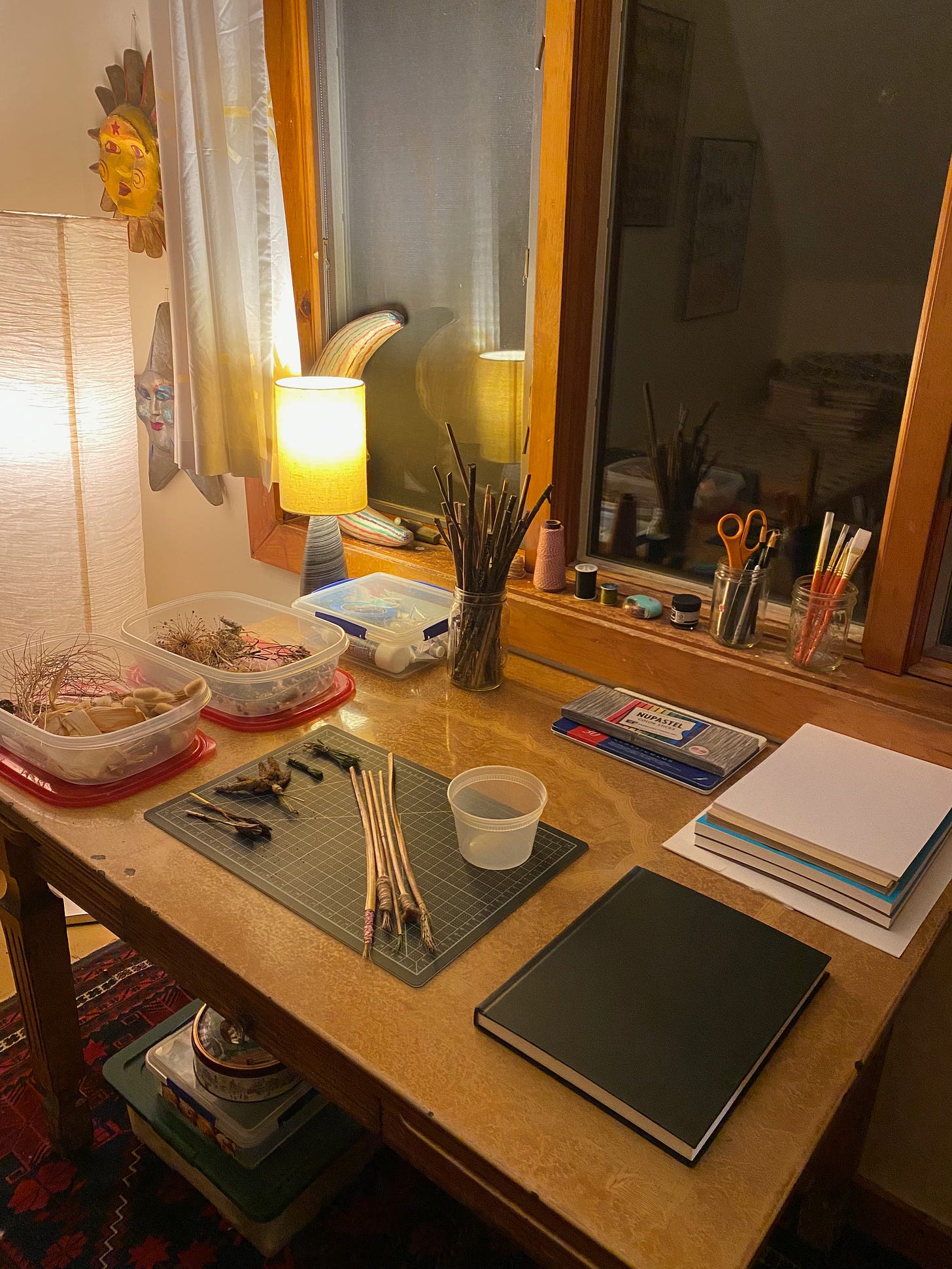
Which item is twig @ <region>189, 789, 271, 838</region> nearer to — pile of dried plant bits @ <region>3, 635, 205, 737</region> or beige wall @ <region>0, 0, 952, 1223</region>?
pile of dried plant bits @ <region>3, 635, 205, 737</region>

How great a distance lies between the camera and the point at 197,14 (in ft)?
5.22

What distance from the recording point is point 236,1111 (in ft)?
4.70

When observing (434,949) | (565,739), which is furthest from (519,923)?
(565,739)

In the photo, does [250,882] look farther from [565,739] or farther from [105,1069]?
[105,1069]

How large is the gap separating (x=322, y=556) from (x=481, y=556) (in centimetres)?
45

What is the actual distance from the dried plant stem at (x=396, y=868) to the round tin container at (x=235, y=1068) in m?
0.50

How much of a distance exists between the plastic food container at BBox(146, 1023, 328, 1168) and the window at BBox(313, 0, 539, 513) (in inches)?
42.3

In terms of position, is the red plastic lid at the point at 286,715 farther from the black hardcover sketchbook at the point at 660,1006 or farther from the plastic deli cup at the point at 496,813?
the black hardcover sketchbook at the point at 660,1006

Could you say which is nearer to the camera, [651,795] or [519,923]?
[519,923]

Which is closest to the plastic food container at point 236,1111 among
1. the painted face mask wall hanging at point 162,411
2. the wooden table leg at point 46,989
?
the wooden table leg at point 46,989

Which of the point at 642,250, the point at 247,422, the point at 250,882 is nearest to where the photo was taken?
the point at 250,882

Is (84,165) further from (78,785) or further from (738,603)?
(738,603)

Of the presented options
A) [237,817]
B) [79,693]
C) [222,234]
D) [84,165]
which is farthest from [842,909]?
[84,165]

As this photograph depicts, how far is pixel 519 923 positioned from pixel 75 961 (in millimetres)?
1359
